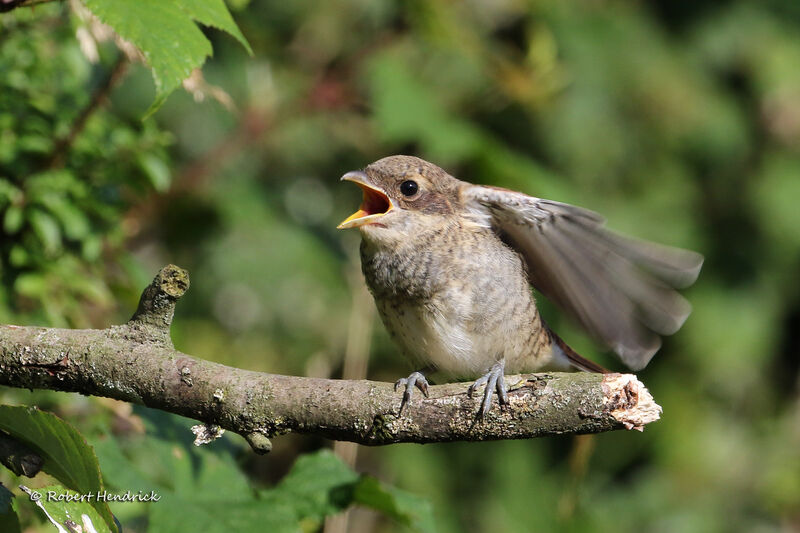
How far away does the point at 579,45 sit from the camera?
17.8 ft

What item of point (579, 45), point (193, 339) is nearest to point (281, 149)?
point (193, 339)

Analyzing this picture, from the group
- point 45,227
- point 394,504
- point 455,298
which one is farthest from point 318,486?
point 45,227

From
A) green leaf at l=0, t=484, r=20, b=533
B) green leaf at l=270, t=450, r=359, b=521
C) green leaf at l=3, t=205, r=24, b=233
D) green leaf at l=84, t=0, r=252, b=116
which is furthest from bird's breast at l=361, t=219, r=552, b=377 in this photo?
green leaf at l=0, t=484, r=20, b=533

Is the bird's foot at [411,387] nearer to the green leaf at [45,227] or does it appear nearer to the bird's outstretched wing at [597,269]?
the bird's outstretched wing at [597,269]

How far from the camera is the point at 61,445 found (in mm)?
2078

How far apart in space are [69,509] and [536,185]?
2898 millimetres

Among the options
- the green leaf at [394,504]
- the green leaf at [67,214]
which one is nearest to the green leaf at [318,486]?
the green leaf at [394,504]

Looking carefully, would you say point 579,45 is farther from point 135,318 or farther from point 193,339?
point 135,318

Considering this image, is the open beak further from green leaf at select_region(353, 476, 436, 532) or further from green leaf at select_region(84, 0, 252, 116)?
green leaf at select_region(84, 0, 252, 116)

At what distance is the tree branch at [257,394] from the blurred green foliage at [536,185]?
7.53 feet

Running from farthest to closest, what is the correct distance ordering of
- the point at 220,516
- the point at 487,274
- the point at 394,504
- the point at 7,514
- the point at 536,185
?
the point at 536,185
the point at 487,274
the point at 394,504
the point at 220,516
the point at 7,514

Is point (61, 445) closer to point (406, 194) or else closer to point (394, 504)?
point (394, 504)

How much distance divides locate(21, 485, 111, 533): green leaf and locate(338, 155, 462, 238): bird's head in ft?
5.27

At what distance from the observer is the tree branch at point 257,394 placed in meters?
2.09
